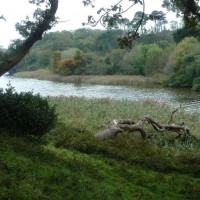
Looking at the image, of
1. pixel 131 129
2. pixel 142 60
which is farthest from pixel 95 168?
pixel 142 60

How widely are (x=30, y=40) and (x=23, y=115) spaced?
374cm

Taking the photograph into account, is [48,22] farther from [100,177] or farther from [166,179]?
[166,179]

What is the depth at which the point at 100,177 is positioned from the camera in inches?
320

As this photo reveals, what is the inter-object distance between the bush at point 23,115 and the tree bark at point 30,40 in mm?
3350

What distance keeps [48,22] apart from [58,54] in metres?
76.3

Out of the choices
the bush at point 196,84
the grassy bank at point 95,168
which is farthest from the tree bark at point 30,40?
the bush at point 196,84

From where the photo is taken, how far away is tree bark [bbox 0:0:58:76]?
684 centimetres

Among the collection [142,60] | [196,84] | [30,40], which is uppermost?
[30,40]

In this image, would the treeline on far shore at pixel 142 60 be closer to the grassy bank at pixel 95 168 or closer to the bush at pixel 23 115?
the grassy bank at pixel 95 168

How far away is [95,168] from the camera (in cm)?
898

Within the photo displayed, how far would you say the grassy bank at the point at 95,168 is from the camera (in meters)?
6.67

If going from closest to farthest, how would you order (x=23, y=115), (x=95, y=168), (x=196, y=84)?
1. (x=95, y=168)
2. (x=23, y=115)
3. (x=196, y=84)

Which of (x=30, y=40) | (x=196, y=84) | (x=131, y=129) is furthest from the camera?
(x=196, y=84)

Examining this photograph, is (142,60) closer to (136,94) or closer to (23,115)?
(136,94)
